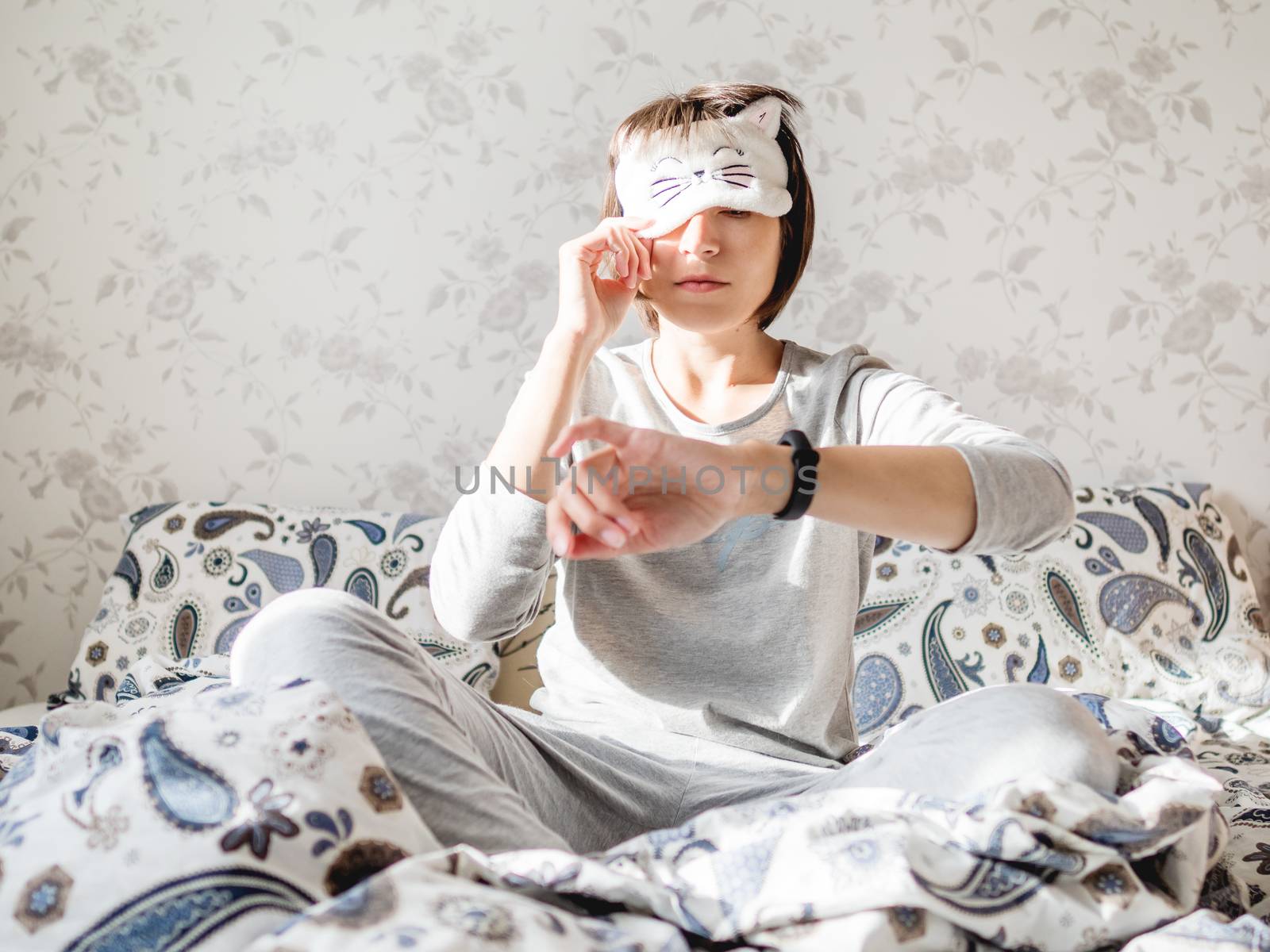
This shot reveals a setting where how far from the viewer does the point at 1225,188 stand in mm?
2146

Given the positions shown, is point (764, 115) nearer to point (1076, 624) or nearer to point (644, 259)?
point (644, 259)

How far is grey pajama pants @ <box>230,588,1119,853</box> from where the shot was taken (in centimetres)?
81

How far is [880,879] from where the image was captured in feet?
2.28

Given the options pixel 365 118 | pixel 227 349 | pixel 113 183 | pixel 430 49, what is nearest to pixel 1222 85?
pixel 430 49

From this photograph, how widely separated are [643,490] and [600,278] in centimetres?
49

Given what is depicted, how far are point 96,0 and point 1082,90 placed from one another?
2.00 m

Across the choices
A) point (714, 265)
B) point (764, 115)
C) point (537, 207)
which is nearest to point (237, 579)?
point (537, 207)

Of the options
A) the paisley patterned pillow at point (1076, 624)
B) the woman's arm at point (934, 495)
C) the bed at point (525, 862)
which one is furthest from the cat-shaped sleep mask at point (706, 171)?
the paisley patterned pillow at point (1076, 624)

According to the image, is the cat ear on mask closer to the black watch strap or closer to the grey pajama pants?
the black watch strap

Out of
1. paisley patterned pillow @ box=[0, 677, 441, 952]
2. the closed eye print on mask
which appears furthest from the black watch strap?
the closed eye print on mask

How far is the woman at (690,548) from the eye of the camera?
83 cm

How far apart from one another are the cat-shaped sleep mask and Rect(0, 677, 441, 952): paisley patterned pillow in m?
0.70

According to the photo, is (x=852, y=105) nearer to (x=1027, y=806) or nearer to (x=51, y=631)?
(x=1027, y=806)

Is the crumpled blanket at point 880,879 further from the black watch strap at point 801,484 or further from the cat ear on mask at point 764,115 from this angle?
the cat ear on mask at point 764,115
